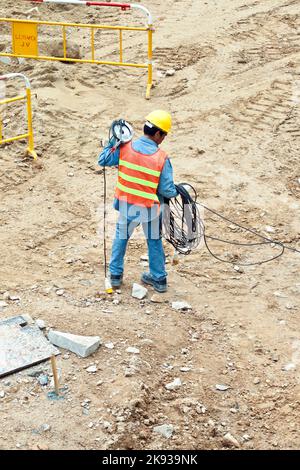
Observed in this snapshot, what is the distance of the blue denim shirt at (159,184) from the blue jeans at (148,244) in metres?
0.07

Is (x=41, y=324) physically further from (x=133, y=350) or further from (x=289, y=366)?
(x=289, y=366)

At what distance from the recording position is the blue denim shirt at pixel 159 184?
20.8ft

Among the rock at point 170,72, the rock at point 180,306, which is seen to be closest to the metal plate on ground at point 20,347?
A: the rock at point 180,306

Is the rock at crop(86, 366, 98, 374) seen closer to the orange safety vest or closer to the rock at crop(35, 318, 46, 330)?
the rock at crop(35, 318, 46, 330)

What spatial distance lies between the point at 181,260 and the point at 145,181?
4.69ft

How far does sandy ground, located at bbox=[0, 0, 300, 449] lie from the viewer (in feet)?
17.1

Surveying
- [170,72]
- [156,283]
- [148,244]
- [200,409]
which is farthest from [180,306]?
[170,72]

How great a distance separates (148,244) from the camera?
21.9ft

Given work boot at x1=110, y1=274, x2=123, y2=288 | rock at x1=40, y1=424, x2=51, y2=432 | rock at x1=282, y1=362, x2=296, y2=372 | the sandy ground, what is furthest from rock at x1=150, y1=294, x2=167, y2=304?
rock at x1=40, y1=424, x2=51, y2=432

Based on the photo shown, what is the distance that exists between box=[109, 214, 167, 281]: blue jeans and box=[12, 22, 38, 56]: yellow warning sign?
5.62 m

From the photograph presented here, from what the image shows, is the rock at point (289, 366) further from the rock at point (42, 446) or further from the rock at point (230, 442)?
the rock at point (42, 446)

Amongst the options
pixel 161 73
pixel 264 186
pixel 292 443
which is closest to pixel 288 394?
pixel 292 443

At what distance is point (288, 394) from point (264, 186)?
3801 mm
